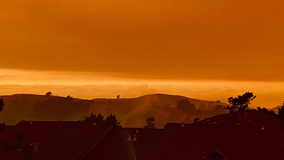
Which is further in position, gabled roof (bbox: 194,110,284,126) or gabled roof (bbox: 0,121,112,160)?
gabled roof (bbox: 194,110,284,126)

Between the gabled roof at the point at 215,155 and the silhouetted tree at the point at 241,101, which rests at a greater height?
the silhouetted tree at the point at 241,101

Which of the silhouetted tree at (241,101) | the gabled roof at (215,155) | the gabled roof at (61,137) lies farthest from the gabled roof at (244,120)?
the silhouetted tree at (241,101)

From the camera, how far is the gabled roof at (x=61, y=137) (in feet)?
188

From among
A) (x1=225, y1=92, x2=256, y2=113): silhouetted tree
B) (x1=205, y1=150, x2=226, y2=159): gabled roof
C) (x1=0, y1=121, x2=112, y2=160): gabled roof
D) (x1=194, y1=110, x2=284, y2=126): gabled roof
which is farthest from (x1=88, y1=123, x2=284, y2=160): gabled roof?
(x1=225, y1=92, x2=256, y2=113): silhouetted tree

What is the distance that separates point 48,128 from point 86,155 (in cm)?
920

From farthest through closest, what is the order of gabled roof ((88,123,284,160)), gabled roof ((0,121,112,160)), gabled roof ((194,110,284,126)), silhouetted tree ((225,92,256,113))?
silhouetted tree ((225,92,256,113))
gabled roof ((194,110,284,126))
gabled roof ((0,121,112,160))
gabled roof ((88,123,284,160))

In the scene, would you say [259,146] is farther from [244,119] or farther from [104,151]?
[244,119]

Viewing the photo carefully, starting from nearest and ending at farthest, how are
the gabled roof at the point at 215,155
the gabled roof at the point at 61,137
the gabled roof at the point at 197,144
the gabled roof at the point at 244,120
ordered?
the gabled roof at the point at 215,155
the gabled roof at the point at 197,144
the gabled roof at the point at 61,137
the gabled roof at the point at 244,120

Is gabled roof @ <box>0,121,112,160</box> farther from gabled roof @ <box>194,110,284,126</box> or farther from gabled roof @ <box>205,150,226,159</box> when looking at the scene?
gabled roof @ <box>194,110,284,126</box>

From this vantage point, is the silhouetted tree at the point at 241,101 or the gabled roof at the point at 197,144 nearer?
the gabled roof at the point at 197,144

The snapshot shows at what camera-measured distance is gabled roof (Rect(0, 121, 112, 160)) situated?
57.2 metres

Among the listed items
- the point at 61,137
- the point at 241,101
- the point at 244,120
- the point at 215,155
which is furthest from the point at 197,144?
the point at 241,101

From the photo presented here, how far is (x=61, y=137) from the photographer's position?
6059 cm

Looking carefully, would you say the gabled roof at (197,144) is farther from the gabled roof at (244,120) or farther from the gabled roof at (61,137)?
the gabled roof at (244,120)
